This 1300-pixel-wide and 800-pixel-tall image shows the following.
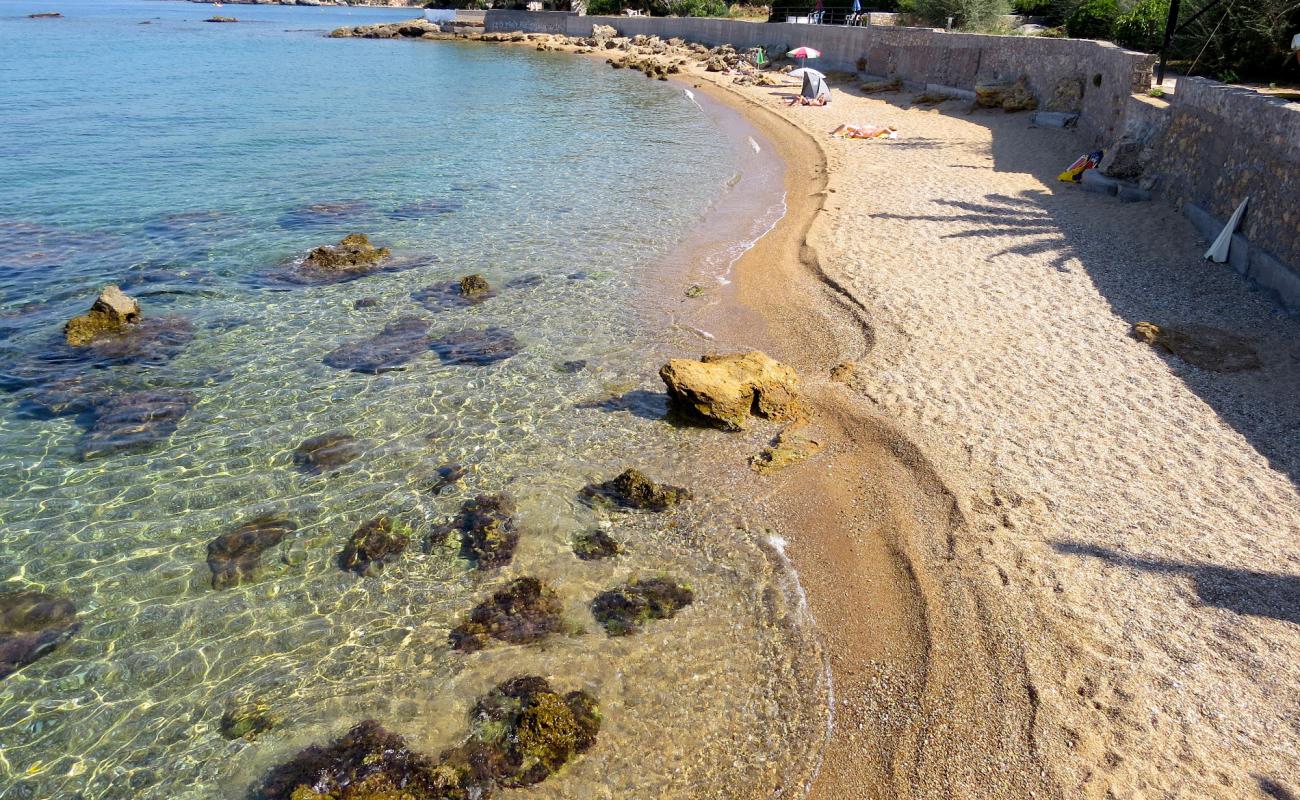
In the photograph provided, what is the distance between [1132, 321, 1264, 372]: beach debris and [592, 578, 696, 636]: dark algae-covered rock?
7.51 m

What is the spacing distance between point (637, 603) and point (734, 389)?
3.29 meters

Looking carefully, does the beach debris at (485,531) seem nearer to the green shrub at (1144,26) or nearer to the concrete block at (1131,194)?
the concrete block at (1131,194)

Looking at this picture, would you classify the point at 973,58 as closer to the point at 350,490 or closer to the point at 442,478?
the point at 442,478

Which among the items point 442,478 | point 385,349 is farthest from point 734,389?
point 385,349

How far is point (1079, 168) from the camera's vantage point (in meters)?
17.0

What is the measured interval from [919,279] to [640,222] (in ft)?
21.5

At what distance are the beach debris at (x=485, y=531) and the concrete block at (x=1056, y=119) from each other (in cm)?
2040

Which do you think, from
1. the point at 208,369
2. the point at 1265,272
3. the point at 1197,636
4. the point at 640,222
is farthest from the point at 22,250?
the point at 1265,272

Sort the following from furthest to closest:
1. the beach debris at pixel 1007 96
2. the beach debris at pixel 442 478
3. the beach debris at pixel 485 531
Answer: the beach debris at pixel 1007 96 < the beach debris at pixel 442 478 < the beach debris at pixel 485 531

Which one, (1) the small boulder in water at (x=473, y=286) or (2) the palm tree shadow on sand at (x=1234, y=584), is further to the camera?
(1) the small boulder in water at (x=473, y=286)

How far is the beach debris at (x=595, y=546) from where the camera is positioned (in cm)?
721

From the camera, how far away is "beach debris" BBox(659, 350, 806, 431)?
29.5 feet

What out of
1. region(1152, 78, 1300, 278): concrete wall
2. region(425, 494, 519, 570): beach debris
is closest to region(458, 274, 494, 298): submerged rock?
region(425, 494, 519, 570): beach debris

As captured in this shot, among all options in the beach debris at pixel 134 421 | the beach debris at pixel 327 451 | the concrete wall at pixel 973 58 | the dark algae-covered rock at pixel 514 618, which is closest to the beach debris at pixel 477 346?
the beach debris at pixel 327 451
